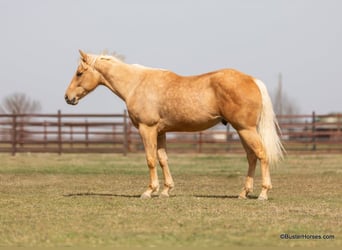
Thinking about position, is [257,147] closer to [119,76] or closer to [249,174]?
[249,174]

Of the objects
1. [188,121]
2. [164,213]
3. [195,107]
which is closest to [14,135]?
[188,121]

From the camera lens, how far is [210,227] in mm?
6879

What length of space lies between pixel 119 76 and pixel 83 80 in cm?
64

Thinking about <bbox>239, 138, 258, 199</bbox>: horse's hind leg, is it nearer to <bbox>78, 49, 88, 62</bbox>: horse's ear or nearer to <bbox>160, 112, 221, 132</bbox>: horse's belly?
<bbox>160, 112, 221, 132</bbox>: horse's belly

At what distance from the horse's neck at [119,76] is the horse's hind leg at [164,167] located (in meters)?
0.89

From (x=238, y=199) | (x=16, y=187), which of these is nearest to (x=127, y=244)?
(x=238, y=199)

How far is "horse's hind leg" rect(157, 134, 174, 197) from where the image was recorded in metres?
10.4

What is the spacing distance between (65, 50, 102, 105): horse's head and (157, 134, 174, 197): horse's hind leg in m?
1.43

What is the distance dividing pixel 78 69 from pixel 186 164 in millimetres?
9804

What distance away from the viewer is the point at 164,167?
34.3ft

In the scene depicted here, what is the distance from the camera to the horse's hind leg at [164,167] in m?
10.4

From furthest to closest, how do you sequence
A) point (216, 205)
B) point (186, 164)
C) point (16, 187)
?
point (186, 164)
point (16, 187)
point (216, 205)

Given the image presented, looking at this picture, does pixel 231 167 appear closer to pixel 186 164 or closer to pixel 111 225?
pixel 186 164

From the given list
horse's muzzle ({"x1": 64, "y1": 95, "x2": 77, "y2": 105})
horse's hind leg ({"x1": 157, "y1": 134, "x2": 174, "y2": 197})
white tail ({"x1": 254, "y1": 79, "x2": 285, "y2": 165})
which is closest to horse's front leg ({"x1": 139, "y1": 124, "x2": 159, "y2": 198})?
horse's hind leg ({"x1": 157, "y1": 134, "x2": 174, "y2": 197})
